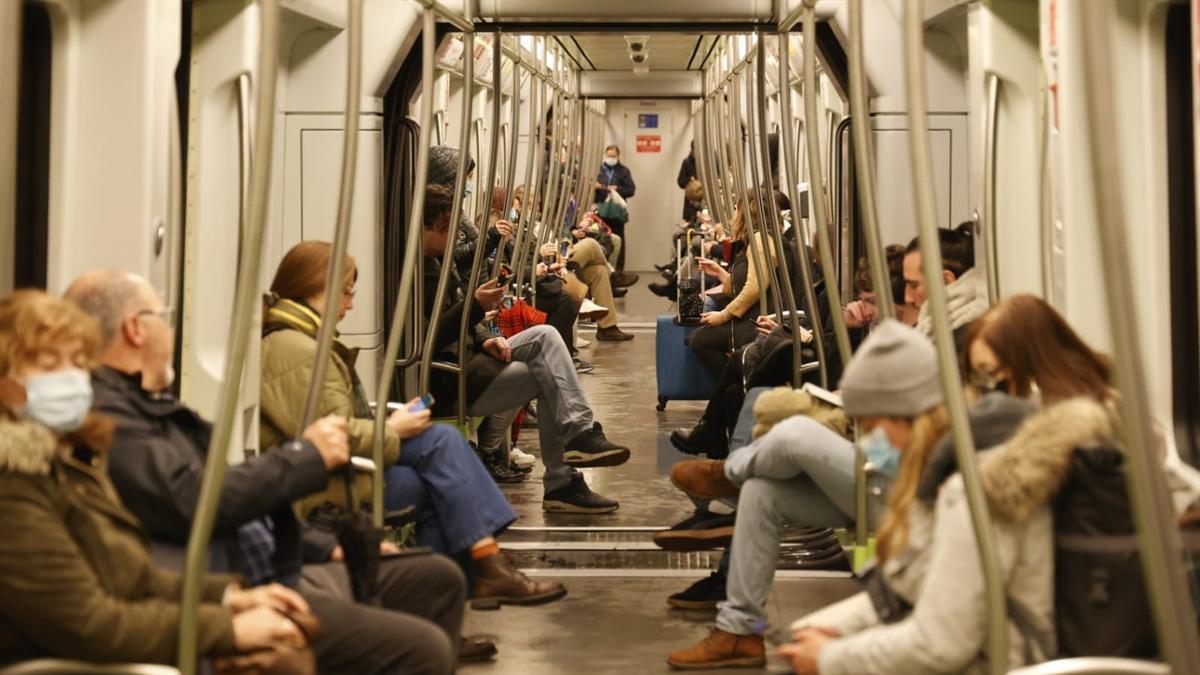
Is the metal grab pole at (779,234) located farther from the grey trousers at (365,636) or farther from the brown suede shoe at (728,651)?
the grey trousers at (365,636)

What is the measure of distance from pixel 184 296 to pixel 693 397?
457 cm

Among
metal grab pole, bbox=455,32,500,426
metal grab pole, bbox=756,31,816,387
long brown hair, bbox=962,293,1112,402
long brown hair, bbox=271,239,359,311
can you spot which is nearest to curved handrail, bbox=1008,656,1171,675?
long brown hair, bbox=962,293,1112,402

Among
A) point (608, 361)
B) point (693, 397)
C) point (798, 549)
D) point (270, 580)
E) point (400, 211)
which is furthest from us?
point (608, 361)

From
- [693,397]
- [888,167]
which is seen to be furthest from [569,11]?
[693,397]

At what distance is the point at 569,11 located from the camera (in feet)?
20.8

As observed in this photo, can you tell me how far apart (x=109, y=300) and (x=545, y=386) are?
3854 millimetres

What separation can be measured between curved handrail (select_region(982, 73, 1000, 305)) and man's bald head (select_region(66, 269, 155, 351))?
8.91 ft

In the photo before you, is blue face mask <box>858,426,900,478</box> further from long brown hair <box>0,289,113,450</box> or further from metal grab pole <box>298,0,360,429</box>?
long brown hair <box>0,289,113,450</box>

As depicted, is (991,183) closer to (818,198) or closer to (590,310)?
(818,198)

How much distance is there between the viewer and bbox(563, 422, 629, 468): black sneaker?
279 inches

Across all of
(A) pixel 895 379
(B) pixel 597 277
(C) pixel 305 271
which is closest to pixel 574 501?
(C) pixel 305 271

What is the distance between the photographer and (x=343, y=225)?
12.2ft

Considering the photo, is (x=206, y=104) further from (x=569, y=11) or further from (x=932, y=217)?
(x=932, y=217)

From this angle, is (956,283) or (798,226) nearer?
(956,283)
